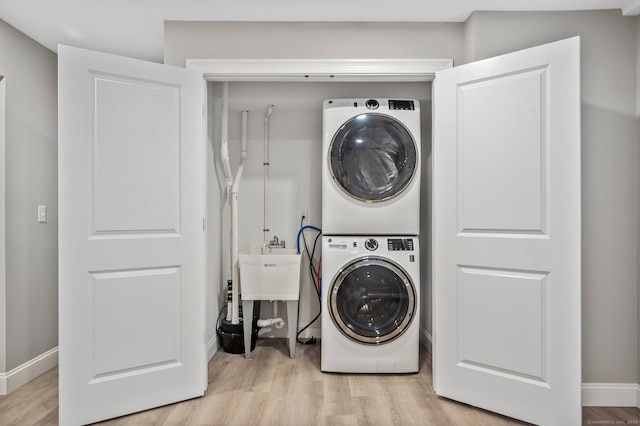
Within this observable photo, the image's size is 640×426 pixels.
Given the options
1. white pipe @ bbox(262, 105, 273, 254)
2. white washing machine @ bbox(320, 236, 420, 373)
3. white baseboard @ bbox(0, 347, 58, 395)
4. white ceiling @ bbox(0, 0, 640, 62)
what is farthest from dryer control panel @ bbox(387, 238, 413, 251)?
white baseboard @ bbox(0, 347, 58, 395)

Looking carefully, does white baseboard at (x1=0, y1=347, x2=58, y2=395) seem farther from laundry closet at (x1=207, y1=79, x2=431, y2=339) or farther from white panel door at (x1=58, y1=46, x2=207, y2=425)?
laundry closet at (x1=207, y1=79, x2=431, y2=339)

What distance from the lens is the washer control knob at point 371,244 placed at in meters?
2.69

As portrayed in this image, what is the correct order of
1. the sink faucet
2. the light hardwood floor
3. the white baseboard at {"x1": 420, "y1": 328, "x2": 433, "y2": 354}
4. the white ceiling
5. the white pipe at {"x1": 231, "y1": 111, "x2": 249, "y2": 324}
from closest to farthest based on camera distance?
the light hardwood floor < the white ceiling < the white pipe at {"x1": 231, "y1": 111, "x2": 249, "y2": 324} < the white baseboard at {"x1": 420, "y1": 328, "x2": 433, "y2": 354} < the sink faucet

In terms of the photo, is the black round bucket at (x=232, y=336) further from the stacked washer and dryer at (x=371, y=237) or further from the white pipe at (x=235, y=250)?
the stacked washer and dryer at (x=371, y=237)

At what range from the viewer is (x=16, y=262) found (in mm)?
2500

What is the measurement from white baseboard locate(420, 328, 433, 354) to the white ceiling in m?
2.29

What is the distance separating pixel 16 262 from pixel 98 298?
90 cm

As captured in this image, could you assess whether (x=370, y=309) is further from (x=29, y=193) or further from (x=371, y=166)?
(x=29, y=193)

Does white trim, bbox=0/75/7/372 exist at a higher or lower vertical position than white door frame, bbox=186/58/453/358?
lower

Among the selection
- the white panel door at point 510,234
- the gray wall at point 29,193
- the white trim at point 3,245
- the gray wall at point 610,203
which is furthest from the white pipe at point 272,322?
the gray wall at point 610,203

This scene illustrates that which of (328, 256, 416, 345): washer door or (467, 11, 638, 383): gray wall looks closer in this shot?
(467, 11, 638, 383): gray wall

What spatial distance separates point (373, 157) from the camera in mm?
2705

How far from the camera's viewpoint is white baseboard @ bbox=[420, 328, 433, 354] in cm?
312

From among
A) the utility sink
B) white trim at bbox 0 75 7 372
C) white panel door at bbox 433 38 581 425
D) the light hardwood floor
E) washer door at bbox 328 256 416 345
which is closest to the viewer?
white panel door at bbox 433 38 581 425
